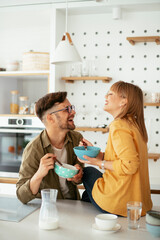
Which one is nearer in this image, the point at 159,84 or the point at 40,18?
the point at 159,84

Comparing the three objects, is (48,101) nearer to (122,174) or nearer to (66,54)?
(66,54)

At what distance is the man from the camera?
221cm

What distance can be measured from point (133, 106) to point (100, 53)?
2273 millimetres

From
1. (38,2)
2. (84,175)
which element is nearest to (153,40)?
(38,2)

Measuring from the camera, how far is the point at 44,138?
2.31 metres

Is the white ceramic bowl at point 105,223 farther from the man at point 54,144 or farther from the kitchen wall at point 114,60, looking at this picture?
the kitchen wall at point 114,60

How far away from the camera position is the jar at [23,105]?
13.7 feet

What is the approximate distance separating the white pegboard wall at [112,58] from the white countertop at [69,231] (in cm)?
230

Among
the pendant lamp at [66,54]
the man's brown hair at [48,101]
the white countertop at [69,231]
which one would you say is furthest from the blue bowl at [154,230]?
the pendant lamp at [66,54]

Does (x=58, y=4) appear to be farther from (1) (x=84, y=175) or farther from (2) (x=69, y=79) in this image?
(1) (x=84, y=175)

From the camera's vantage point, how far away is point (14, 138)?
4.16 m

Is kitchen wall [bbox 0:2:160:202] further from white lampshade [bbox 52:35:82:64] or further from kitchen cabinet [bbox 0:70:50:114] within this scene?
white lampshade [bbox 52:35:82:64]

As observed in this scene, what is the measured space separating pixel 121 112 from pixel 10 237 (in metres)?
0.94

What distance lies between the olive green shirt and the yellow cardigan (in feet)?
1.32
